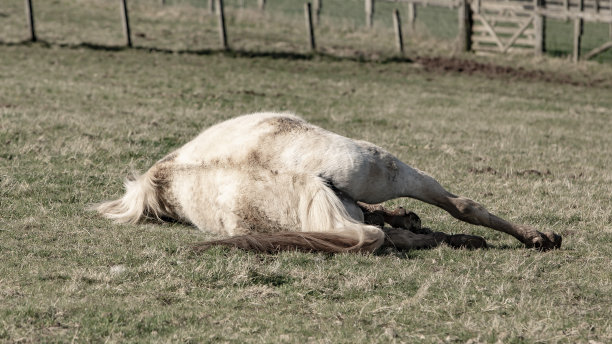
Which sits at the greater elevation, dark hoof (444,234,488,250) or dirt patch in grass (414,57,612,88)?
dark hoof (444,234,488,250)

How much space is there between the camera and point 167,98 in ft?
46.2

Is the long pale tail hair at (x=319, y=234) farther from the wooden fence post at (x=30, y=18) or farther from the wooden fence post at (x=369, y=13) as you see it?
the wooden fence post at (x=369, y=13)

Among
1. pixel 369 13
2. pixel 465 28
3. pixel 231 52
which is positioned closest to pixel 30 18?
pixel 231 52

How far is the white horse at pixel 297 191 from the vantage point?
5.41m

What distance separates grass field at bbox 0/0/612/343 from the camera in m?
4.17

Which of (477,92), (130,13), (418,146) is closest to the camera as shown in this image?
(418,146)

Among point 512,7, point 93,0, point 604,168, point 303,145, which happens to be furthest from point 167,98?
point 93,0

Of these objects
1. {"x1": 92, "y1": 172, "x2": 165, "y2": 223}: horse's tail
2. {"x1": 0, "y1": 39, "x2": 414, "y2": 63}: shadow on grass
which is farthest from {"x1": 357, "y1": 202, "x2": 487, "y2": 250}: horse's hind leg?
{"x1": 0, "y1": 39, "x2": 414, "y2": 63}: shadow on grass

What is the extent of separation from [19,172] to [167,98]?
6388 millimetres

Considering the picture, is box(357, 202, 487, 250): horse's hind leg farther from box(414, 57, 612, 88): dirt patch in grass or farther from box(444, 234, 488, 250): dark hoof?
box(414, 57, 612, 88): dirt patch in grass

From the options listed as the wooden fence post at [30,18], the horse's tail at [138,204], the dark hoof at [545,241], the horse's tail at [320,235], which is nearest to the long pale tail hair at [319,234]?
the horse's tail at [320,235]

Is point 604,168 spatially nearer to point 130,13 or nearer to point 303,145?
point 303,145

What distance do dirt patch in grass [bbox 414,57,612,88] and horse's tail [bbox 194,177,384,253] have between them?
14340 millimetres

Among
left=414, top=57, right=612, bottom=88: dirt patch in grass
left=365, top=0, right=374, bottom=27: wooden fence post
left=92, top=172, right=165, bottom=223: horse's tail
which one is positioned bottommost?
left=414, top=57, right=612, bottom=88: dirt patch in grass
